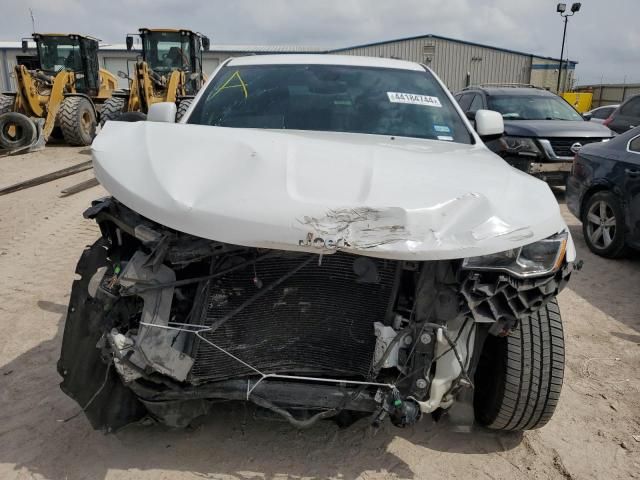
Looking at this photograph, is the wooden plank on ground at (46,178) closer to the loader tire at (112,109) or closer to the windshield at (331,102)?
the loader tire at (112,109)

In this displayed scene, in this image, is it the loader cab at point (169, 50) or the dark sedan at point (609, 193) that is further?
the loader cab at point (169, 50)

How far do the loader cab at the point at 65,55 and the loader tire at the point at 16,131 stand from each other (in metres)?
3.03

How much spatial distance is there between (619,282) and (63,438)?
459 cm

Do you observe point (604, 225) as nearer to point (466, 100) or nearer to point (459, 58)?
point (466, 100)

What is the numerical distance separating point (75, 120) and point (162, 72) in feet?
9.49

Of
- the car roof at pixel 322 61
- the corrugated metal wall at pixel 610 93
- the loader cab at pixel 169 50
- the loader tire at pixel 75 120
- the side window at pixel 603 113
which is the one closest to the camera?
the car roof at pixel 322 61

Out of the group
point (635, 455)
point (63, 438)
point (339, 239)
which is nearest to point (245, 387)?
point (339, 239)

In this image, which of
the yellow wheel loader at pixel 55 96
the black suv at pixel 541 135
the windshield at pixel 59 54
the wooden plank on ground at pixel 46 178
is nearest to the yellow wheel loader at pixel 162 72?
the yellow wheel loader at pixel 55 96

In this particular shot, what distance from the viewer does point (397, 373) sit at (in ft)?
7.22

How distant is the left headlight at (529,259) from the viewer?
2008 millimetres

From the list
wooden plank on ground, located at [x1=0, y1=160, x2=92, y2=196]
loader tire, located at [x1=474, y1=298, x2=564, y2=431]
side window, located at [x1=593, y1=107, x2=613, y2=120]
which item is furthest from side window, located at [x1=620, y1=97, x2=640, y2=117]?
wooden plank on ground, located at [x1=0, y1=160, x2=92, y2=196]

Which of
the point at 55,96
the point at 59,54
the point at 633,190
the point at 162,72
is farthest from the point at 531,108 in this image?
the point at 59,54

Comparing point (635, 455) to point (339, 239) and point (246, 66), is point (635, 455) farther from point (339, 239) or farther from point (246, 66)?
point (246, 66)

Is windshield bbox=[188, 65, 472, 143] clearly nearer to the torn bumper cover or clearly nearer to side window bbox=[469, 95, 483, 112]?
the torn bumper cover
